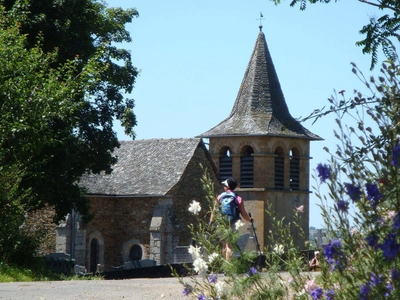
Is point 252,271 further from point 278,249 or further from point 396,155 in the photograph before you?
point 396,155

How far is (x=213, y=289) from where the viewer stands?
7062 millimetres

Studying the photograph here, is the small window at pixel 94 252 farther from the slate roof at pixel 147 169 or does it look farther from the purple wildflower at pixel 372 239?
the purple wildflower at pixel 372 239

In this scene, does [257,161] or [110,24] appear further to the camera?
[257,161]

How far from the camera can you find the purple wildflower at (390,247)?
4.62 m

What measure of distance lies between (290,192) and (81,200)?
28.0 metres

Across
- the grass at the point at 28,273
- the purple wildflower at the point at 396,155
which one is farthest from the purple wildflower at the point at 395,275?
the grass at the point at 28,273

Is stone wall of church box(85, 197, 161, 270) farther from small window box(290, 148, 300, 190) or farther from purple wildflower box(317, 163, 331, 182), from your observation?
purple wildflower box(317, 163, 331, 182)

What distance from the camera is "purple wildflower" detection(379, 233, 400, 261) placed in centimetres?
462

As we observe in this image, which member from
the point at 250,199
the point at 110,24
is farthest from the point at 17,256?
the point at 250,199

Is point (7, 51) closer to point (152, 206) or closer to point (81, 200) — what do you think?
point (81, 200)

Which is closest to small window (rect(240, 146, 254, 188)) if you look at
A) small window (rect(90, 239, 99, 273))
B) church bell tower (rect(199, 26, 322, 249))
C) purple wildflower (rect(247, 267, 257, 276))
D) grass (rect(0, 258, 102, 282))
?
church bell tower (rect(199, 26, 322, 249))

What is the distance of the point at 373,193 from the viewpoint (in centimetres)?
486

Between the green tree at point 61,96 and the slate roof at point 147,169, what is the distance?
11813mm

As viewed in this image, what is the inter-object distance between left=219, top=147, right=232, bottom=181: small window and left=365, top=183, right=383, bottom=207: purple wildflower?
48.5 meters
